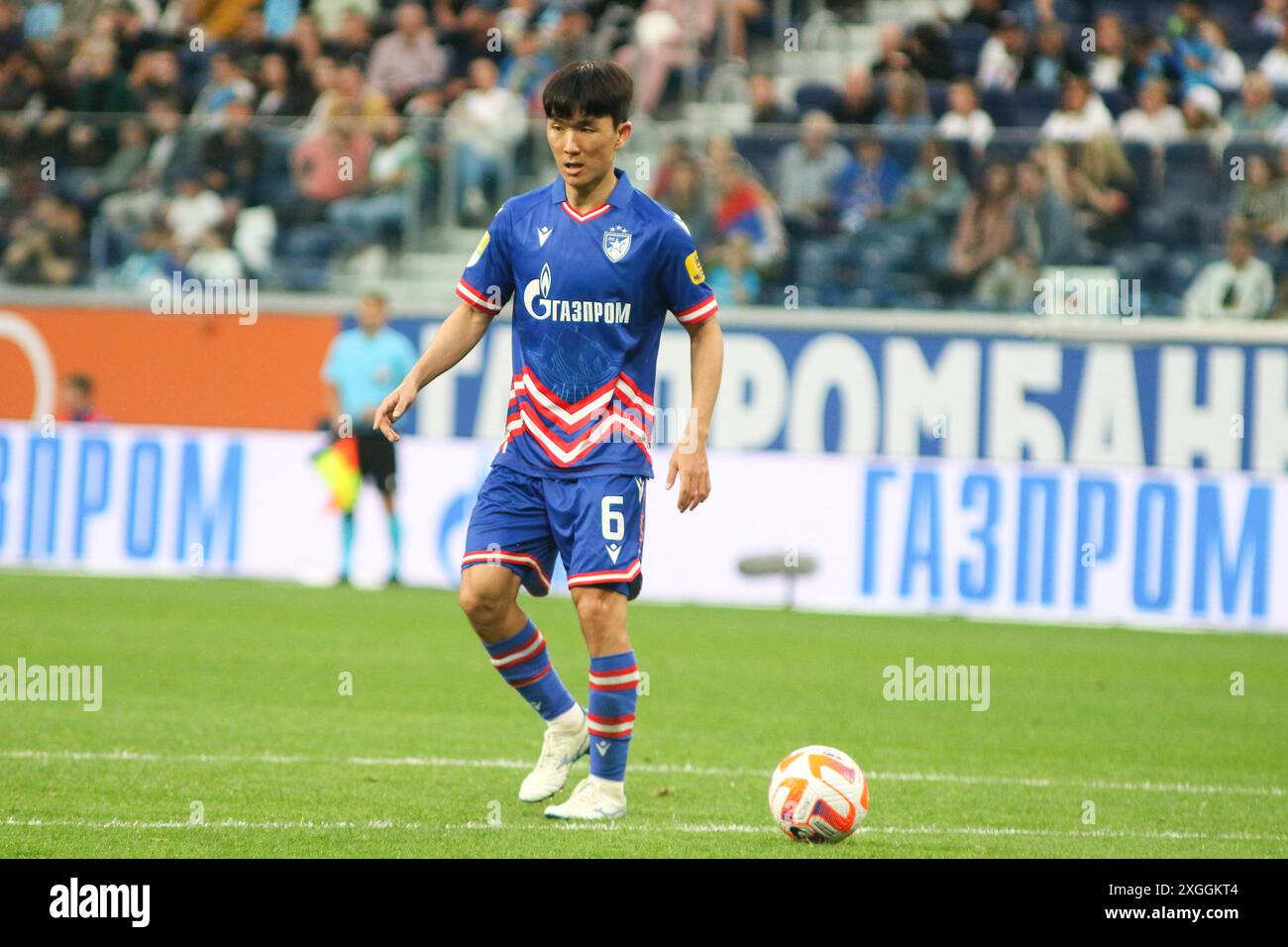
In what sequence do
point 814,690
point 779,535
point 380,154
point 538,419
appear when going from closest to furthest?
point 538,419 → point 814,690 → point 779,535 → point 380,154

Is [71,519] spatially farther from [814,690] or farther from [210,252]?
[814,690]

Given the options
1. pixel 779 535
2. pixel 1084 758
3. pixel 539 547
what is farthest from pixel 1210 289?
pixel 539 547

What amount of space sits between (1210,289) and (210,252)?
9.15 m

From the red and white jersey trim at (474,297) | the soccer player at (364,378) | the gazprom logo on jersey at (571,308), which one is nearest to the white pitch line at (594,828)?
the gazprom logo on jersey at (571,308)

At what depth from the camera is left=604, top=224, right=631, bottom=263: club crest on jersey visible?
674 cm

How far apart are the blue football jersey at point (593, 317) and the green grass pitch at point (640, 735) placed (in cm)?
131

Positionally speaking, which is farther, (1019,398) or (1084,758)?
(1019,398)

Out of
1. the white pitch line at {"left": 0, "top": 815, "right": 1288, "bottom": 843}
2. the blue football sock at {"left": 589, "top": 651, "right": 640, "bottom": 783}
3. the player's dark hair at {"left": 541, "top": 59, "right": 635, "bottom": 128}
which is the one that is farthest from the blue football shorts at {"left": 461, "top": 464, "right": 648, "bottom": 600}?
the player's dark hair at {"left": 541, "top": 59, "right": 635, "bottom": 128}

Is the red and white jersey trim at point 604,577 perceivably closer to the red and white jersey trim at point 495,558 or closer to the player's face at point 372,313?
the red and white jersey trim at point 495,558

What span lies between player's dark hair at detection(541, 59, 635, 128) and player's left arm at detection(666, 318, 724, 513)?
0.81 m

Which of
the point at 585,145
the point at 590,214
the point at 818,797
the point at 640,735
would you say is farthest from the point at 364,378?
the point at 818,797

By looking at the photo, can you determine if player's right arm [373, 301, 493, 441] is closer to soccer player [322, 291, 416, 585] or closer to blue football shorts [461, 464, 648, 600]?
blue football shorts [461, 464, 648, 600]
